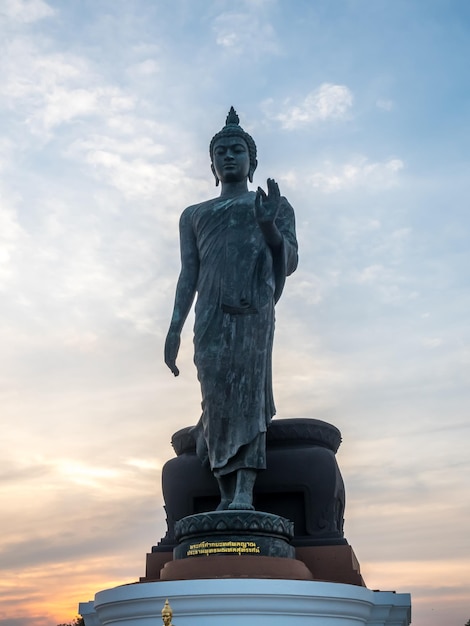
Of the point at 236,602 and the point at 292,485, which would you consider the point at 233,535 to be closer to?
the point at 236,602

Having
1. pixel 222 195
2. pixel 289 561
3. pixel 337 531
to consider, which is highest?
pixel 222 195

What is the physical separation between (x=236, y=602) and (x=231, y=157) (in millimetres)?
5411

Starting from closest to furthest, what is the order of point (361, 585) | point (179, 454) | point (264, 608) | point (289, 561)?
1. point (264, 608)
2. point (289, 561)
3. point (361, 585)
4. point (179, 454)

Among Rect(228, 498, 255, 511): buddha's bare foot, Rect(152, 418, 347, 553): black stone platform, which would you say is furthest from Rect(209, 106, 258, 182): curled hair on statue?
Rect(228, 498, 255, 511): buddha's bare foot

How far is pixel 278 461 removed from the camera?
33.0ft

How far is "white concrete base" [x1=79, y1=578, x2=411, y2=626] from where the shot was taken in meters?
7.91

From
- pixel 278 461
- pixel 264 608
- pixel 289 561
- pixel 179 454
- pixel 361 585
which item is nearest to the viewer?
pixel 264 608

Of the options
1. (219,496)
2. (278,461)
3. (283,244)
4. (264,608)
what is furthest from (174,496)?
(283,244)

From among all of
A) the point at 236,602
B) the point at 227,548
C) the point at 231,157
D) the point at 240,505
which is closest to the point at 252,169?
the point at 231,157

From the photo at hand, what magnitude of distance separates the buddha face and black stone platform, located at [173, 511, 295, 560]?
14.0 ft

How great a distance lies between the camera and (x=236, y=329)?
998 cm

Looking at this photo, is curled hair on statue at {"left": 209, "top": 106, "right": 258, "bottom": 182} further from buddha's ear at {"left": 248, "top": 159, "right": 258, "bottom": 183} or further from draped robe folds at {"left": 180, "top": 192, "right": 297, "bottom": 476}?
draped robe folds at {"left": 180, "top": 192, "right": 297, "bottom": 476}

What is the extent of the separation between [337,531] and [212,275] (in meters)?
3.28

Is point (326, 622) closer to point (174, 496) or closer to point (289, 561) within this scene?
point (289, 561)
